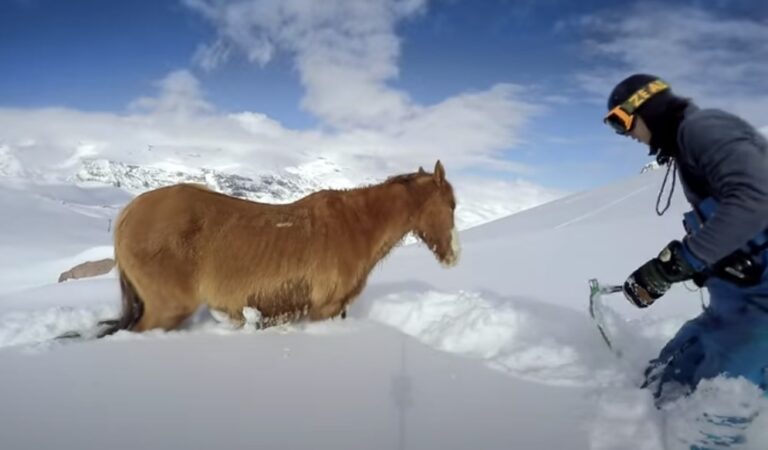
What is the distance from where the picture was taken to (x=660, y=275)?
2.50 metres

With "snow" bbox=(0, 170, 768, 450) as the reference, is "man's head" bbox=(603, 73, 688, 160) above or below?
above

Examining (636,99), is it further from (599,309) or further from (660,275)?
(599,309)

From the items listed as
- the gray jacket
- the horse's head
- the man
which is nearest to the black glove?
the man

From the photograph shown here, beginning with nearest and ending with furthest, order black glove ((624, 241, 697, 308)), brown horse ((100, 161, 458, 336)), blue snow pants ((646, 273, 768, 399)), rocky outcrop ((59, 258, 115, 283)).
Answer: blue snow pants ((646, 273, 768, 399))
black glove ((624, 241, 697, 308))
brown horse ((100, 161, 458, 336))
rocky outcrop ((59, 258, 115, 283))

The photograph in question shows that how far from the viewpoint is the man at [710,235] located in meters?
2.12

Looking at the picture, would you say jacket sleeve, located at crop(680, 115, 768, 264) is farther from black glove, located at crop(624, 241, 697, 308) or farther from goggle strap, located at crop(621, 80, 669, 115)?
goggle strap, located at crop(621, 80, 669, 115)

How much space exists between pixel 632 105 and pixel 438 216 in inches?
102

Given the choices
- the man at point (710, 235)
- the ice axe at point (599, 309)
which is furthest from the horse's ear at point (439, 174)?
the man at point (710, 235)

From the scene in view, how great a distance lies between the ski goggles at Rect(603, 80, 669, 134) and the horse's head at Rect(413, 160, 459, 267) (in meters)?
2.38

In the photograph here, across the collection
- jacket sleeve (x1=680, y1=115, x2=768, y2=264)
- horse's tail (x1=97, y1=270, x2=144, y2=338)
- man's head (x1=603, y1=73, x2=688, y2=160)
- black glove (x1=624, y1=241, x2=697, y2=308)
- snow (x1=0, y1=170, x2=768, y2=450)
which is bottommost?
snow (x1=0, y1=170, x2=768, y2=450)

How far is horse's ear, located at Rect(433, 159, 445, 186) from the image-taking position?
15.9ft

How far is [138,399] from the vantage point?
2.48 meters

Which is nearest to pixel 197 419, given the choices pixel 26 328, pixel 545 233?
pixel 26 328

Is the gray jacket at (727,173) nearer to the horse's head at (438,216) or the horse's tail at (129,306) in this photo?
the horse's head at (438,216)
